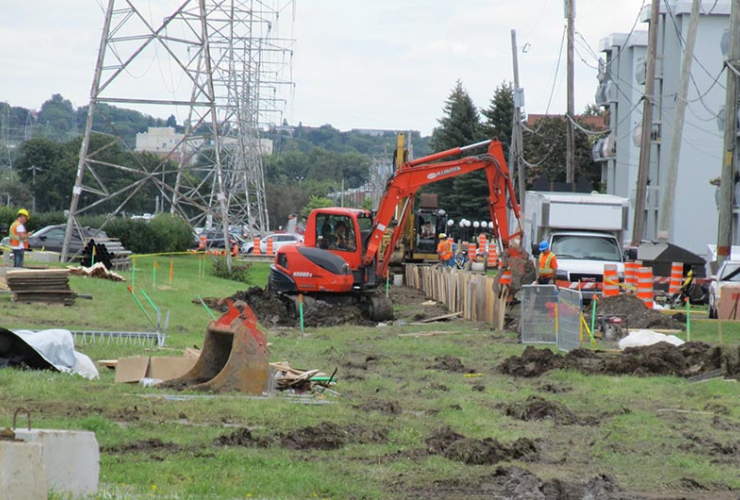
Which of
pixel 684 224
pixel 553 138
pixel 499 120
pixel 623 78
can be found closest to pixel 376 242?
pixel 684 224

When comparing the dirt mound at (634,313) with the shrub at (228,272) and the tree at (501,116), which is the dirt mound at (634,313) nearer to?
the shrub at (228,272)

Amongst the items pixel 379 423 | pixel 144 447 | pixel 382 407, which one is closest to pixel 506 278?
pixel 382 407

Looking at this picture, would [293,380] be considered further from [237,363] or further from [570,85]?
[570,85]

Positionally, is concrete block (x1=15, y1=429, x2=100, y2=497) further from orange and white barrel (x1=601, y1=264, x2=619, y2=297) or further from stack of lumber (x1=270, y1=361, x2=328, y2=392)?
orange and white barrel (x1=601, y1=264, x2=619, y2=297)

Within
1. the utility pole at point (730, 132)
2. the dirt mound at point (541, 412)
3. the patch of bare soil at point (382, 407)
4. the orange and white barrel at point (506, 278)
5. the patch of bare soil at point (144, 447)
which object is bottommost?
the patch of bare soil at point (382, 407)

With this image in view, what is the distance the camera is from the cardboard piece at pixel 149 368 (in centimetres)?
1491

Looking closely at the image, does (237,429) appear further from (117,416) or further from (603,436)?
(603,436)

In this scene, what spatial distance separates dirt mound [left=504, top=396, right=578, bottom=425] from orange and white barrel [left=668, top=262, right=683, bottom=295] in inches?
849

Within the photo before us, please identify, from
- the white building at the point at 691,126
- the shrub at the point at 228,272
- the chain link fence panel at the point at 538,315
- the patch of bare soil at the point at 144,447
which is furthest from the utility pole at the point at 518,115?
the patch of bare soil at the point at 144,447

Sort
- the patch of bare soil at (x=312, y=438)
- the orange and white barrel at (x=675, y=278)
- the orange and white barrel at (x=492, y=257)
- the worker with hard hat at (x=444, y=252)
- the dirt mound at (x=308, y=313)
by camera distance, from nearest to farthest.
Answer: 1. the patch of bare soil at (x=312, y=438)
2. the dirt mound at (x=308, y=313)
3. the orange and white barrel at (x=675, y=278)
4. the worker with hard hat at (x=444, y=252)
5. the orange and white barrel at (x=492, y=257)

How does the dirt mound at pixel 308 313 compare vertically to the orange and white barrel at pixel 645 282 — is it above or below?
below

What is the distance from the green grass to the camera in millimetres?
9555

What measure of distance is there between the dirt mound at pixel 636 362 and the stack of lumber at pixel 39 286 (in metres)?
10.1

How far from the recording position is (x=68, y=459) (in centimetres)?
792
